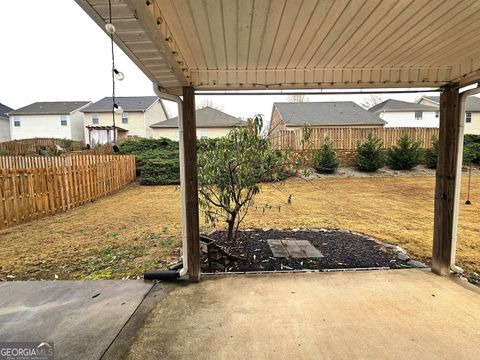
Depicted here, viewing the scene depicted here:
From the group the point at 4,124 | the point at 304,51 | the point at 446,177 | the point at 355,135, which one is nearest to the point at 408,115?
the point at 355,135

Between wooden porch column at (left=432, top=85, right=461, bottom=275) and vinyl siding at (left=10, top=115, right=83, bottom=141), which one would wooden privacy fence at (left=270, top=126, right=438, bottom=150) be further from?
vinyl siding at (left=10, top=115, right=83, bottom=141)

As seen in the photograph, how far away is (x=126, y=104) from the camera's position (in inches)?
924

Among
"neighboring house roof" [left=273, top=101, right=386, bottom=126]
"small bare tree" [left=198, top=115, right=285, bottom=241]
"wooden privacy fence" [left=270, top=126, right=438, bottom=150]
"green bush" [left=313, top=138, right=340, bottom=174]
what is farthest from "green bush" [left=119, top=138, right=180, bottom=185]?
"neighboring house roof" [left=273, top=101, right=386, bottom=126]

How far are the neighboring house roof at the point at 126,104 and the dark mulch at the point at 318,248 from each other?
2160cm

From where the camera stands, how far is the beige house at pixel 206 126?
21625mm

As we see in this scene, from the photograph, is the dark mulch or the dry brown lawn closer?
the dark mulch

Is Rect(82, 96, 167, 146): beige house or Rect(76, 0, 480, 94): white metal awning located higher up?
Rect(82, 96, 167, 146): beige house

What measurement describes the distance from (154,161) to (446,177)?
36.1 ft

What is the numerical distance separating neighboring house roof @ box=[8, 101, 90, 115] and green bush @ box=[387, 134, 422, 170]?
26.2 metres

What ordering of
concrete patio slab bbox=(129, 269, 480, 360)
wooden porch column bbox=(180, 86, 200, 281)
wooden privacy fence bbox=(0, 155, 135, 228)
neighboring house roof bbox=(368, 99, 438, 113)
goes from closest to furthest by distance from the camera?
concrete patio slab bbox=(129, 269, 480, 360) → wooden porch column bbox=(180, 86, 200, 281) → wooden privacy fence bbox=(0, 155, 135, 228) → neighboring house roof bbox=(368, 99, 438, 113)

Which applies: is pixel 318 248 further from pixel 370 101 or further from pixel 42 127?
pixel 370 101

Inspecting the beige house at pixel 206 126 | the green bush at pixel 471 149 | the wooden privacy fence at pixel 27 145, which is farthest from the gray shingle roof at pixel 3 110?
the green bush at pixel 471 149

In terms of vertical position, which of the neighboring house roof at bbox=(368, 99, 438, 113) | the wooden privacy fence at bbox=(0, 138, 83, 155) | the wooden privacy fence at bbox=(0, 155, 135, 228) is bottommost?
the wooden privacy fence at bbox=(0, 155, 135, 228)

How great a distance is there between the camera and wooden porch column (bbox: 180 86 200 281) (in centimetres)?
282
